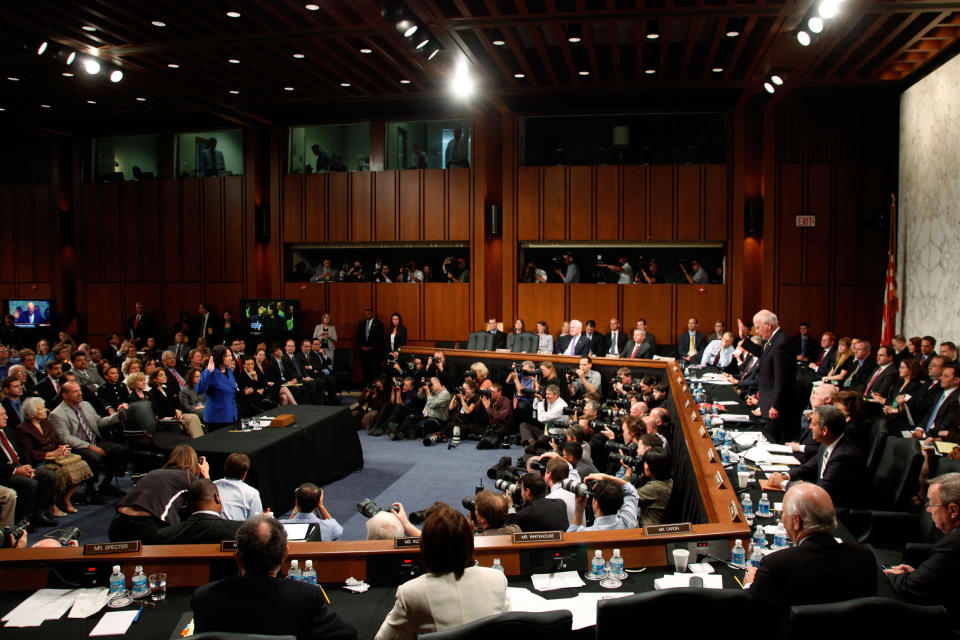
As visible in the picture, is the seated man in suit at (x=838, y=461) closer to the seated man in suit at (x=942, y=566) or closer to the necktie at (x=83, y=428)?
the seated man in suit at (x=942, y=566)

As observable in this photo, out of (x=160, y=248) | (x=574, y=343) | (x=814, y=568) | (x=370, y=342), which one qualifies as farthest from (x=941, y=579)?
(x=160, y=248)

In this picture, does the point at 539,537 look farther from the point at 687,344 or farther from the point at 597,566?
the point at 687,344

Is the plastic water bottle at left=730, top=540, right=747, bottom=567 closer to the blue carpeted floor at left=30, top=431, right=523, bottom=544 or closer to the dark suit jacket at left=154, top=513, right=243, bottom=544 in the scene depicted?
the dark suit jacket at left=154, top=513, right=243, bottom=544

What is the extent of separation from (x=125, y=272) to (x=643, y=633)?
1470cm

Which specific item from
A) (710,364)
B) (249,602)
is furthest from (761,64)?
(249,602)

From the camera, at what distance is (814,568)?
2.48m

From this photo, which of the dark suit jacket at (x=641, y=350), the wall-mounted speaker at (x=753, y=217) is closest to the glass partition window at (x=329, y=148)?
the dark suit jacket at (x=641, y=350)

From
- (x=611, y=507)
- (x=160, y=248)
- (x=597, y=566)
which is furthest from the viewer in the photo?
(x=160, y=248)

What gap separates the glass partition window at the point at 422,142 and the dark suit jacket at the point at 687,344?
5.23 metres

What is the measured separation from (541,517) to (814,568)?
1787mm

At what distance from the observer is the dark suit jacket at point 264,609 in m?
2.38

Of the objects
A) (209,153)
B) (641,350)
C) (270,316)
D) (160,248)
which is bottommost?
(641,350)

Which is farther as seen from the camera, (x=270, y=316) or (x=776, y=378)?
(x=270, y=316)

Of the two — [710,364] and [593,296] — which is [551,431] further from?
[593,296]
